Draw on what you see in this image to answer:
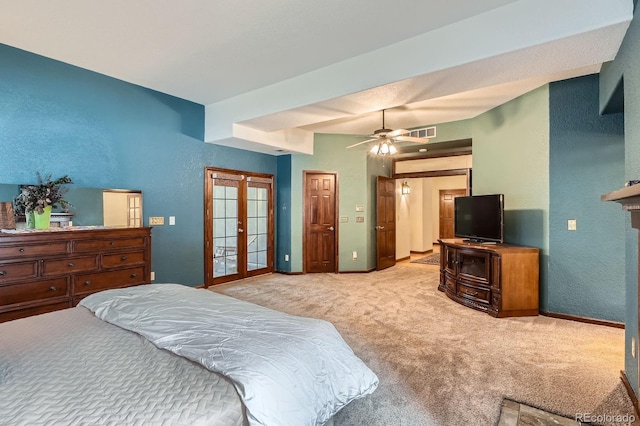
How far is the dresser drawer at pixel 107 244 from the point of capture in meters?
3.21

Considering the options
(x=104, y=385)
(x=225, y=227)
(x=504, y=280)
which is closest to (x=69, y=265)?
(x=225, y=227)

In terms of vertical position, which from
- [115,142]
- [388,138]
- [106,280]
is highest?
[388,138]

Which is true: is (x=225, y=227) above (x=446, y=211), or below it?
below

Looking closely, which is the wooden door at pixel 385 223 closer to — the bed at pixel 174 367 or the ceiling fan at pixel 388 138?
the ceiling fan at pixel 388 138

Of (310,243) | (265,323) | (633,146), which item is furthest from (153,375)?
(310,243)

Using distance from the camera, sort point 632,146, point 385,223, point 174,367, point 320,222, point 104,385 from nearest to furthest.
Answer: point 104,385, point 174,367, point 632,146, point 320,222, point 385,223

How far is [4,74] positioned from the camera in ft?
10.4

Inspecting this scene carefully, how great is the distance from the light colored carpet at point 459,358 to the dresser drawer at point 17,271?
2392mm

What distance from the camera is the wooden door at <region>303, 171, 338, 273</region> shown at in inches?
246

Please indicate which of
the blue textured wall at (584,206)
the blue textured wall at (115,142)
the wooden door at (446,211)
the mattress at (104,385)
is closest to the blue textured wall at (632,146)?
the blue textured wall at (584,206)

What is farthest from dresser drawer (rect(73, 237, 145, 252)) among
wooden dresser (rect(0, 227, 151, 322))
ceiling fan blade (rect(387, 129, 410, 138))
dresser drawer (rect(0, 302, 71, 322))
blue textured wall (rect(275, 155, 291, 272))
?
ceiling fan blade (rect(387, 129, 410, 138))

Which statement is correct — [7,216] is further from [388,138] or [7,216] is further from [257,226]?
[388,138]

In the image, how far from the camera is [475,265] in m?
4.09

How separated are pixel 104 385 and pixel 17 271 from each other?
2.68 m
